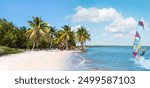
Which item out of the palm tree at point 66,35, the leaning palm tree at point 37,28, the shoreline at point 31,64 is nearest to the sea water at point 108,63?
the shoreline at point 31,64

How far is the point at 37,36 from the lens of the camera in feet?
99.9

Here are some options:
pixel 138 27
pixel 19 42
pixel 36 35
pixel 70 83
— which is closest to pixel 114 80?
pixel 70 83

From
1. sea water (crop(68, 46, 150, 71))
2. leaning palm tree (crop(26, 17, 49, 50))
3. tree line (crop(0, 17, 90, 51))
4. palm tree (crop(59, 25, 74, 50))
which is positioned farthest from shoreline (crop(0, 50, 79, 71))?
palm tree (crop(59, 25, 74, 50))

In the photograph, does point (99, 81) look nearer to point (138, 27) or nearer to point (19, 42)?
point (138, 27)

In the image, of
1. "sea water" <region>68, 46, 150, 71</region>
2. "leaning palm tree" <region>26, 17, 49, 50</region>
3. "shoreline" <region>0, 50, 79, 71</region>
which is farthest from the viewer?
"leaning palm tree" <region>26, 17, 49, 50</region>

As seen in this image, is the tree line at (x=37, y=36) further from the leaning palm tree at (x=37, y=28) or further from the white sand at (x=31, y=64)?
the white sand at (x=31, y=64)

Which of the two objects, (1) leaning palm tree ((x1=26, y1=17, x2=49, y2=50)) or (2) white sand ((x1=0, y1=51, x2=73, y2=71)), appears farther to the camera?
(1) leaning palm tree ((x1=26, y1=17, x2=49, y2=50))

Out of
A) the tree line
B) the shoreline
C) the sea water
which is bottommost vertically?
the sea water

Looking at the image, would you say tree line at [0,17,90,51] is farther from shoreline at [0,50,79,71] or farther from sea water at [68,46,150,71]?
shoreline at [0,50,79,71]

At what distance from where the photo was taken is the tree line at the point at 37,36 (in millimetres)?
29719

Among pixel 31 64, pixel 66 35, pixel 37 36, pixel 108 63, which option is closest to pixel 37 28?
pixel 37 36

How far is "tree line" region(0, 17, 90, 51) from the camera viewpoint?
2972 cm

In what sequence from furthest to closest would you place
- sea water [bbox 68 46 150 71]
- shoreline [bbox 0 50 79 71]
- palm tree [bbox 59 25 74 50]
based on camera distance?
palm tree [bbox 59 25 74 50], sea water [bbox 68 46 150 71], shoreline [bbox 0 50 79 71]

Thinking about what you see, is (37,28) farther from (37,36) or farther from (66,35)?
(66,35)
